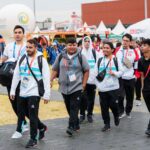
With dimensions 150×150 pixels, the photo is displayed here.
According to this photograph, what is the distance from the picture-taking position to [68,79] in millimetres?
9070

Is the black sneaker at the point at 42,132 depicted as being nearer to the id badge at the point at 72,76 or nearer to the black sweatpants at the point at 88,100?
the id badge at the point at 72,76

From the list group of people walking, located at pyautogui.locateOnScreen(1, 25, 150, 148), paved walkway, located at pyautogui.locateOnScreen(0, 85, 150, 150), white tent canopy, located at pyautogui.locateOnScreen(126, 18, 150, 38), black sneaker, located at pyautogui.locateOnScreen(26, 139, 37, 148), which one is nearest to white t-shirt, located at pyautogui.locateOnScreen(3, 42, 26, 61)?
group of people walking, located at pyautogui.locateOnScreen(1, 25, 150, 148)

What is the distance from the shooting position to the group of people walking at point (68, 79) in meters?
7.95

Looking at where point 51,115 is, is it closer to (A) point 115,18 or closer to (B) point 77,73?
(B) point 77,73

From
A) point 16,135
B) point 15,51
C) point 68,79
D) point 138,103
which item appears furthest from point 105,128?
point 138,103

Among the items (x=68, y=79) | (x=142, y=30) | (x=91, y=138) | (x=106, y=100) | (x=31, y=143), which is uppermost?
(x=142, y=30)

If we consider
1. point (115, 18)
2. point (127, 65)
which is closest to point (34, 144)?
point (127, 65)

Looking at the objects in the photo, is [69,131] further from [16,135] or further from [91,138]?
[16,135]

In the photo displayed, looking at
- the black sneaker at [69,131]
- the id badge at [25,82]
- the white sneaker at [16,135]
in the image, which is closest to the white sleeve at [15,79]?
the id badge at [25,82]

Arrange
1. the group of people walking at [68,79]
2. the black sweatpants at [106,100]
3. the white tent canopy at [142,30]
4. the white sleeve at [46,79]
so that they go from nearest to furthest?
the white sleeve at [46,79] → the group of people walking at [68,79] → the black sweatpants at [106,100] → the white tent canopy at [142,30]

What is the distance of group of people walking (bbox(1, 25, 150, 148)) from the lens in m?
7.95

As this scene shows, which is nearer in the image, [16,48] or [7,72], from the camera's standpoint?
[7,72]

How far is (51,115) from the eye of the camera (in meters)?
11.8

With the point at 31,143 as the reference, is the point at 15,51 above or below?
above
